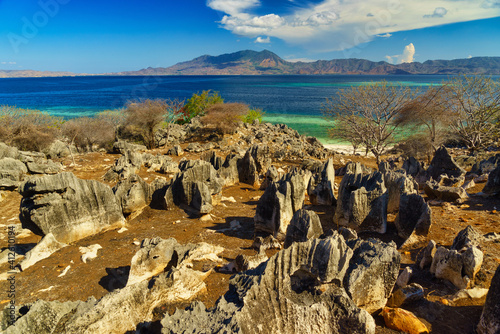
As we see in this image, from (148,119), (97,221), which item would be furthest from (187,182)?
(148,119)

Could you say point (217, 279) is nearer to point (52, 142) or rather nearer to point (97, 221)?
point (97, 221)

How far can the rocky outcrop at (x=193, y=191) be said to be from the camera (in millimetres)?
10633

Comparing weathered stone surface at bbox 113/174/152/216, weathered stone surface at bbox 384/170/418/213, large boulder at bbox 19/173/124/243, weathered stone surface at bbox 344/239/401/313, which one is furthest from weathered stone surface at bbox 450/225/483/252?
weathered stone surface at bbox 113/174/152/216

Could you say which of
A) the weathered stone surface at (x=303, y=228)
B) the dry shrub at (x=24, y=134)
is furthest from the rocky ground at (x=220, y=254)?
the dry shrub at (x=24, y=134)

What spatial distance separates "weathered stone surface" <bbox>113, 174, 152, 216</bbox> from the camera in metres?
10.1

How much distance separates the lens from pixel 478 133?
2353cm

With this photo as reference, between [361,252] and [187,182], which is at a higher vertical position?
[361,252]

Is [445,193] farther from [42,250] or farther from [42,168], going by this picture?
[42,168]

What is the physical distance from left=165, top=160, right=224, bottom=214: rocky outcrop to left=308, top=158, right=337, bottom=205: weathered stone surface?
12.7 ft

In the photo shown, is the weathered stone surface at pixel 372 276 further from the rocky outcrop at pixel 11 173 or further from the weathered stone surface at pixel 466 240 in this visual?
the rocky outcrop at pixel 11 173

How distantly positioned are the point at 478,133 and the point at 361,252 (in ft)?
83.1

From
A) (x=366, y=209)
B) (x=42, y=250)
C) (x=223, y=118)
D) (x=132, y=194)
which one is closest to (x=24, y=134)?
(x=223, y=118)

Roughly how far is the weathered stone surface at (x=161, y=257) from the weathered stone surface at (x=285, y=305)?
2.64 metres

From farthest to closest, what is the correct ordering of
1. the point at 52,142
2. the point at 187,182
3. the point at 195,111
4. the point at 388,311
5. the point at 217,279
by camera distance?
the point at 195,111 → the point at 52,142 → the point at 187,182 → the point at 217,279 → the point at 388,311
